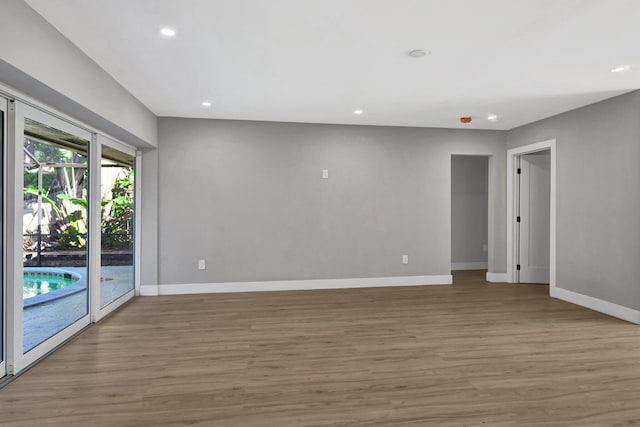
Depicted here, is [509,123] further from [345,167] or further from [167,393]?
[167,393]

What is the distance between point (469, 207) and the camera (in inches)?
282

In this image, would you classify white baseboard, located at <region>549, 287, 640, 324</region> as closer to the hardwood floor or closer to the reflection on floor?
the hardwood floor

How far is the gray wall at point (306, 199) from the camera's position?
4996mm

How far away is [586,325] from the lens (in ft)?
12.1

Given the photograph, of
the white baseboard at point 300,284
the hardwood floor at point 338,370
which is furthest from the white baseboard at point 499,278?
the hardwood floor at point 338,370

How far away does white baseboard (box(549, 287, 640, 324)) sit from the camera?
12.5 feet

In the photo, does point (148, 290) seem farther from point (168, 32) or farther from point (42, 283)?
point (168, 32)

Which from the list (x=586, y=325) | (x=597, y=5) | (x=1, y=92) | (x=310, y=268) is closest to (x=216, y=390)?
(x=1, y=92)

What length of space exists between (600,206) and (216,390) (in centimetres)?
457

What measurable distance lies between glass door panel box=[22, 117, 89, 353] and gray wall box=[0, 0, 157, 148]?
0.31 metres

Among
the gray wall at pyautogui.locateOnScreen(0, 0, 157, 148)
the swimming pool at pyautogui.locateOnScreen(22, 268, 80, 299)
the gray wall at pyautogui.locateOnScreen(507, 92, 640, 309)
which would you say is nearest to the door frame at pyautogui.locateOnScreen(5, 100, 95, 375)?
the swimming pool at pyautogui.locateOnScreen(22, 268, 80, 299)

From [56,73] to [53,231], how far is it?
135 cm

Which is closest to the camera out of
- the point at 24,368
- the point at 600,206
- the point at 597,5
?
the point at 597,5

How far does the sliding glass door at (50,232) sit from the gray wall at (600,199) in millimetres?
5676
